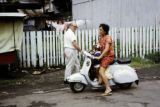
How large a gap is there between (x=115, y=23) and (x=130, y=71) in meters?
8.71

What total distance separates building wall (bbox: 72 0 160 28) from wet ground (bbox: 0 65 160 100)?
3359 mm

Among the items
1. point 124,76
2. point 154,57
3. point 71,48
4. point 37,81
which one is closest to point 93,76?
point 124,76

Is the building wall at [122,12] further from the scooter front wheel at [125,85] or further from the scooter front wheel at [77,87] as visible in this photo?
the scooter front wheel at [77,87]

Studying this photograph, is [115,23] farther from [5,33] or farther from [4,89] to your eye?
[4,89]

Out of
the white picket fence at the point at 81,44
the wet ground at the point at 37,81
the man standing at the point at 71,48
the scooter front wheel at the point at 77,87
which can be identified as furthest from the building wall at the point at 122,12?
the scooter front wheel at the point at 77,87

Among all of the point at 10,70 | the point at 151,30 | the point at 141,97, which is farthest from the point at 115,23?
the point at 141,97

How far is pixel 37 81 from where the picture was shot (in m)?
11.2

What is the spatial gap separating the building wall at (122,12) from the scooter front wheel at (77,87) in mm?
7150

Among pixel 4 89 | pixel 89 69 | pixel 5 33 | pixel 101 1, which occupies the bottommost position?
pixel 4 89

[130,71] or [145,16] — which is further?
[145,16]

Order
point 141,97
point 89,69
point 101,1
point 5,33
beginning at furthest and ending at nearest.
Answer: point 101,1
point 5,33
point 89,69
point 141,97

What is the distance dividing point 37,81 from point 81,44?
120 inches

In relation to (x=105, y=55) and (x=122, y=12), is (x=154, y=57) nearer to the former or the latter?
(x=122, y=12)

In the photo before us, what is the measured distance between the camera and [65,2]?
26812 mm
